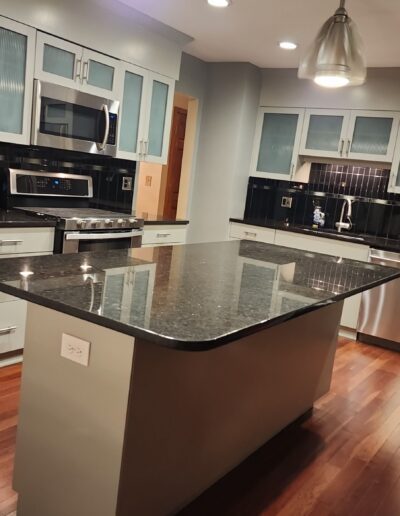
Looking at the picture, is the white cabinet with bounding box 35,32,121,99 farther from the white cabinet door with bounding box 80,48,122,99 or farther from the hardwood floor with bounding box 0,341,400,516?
the hardwood floor with bounding box 0,341,400,516

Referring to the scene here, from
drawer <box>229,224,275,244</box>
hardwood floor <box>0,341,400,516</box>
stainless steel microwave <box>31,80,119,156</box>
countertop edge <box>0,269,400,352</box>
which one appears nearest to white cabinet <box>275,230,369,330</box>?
drawer <box>229,224,275,244</box>

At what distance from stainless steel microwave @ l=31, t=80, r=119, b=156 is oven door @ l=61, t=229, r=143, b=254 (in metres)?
0.63

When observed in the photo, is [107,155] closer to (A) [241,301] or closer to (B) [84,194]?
(B) [84,194]

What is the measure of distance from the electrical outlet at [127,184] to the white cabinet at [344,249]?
1539 millimetres

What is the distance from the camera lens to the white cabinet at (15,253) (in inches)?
115

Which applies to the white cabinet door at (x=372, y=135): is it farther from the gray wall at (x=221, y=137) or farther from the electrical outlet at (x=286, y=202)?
the gray wall at (x=221, y=137)

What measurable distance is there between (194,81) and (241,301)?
3.88 m

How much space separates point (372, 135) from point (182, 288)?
3.50 metres

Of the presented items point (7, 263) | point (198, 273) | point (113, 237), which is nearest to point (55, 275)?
point (7, 263)

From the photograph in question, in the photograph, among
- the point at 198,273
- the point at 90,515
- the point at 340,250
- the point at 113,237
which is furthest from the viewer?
the point at 340,250

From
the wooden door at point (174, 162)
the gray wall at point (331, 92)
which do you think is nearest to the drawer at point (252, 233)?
the gray wall at point (331, 92)

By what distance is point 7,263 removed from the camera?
5.81 feet

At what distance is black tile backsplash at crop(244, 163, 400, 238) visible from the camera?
481cm

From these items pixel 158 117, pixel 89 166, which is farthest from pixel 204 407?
pixel 158 117
